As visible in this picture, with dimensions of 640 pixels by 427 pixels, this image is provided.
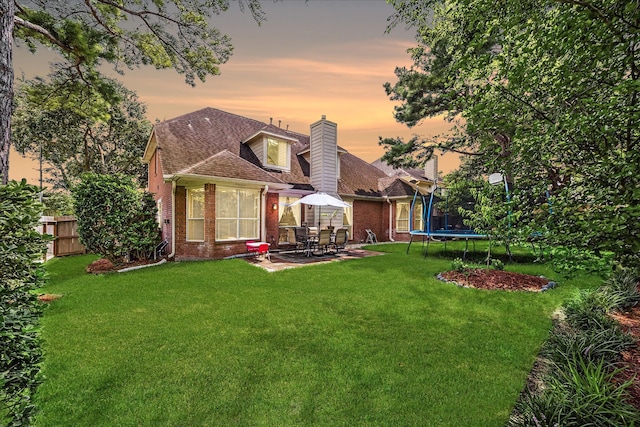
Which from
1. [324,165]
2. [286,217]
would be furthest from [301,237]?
[324,165]

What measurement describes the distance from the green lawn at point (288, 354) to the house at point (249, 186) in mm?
4541

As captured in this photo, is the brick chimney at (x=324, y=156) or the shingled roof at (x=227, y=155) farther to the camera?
the brick chimney at (x=324, y=156)

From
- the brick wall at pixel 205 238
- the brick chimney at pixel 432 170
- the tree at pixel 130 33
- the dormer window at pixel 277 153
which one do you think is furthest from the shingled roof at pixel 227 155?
the brick chimney at pixel 432 170

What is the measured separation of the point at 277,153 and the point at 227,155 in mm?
3311

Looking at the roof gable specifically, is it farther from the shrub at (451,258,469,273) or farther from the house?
the shrub at (451,258,469,273)

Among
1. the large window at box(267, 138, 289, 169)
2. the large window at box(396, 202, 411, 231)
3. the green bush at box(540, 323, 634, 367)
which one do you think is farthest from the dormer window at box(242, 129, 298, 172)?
the green bush at box(540, 323, 634, 367)

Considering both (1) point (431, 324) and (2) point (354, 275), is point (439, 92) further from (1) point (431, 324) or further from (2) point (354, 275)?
(1) point (431, 324)

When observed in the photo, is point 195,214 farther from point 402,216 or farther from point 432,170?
point 432,170

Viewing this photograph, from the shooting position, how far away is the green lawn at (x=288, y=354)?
8.44 feet

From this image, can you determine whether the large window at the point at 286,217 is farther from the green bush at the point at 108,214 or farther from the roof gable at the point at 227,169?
the green bush at the point at 108,214

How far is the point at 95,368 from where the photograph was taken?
3.28 meters

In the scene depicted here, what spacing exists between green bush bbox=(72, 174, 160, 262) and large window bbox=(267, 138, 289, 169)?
6.66 meters

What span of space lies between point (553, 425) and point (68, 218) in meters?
18.1

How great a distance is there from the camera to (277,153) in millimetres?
14805
